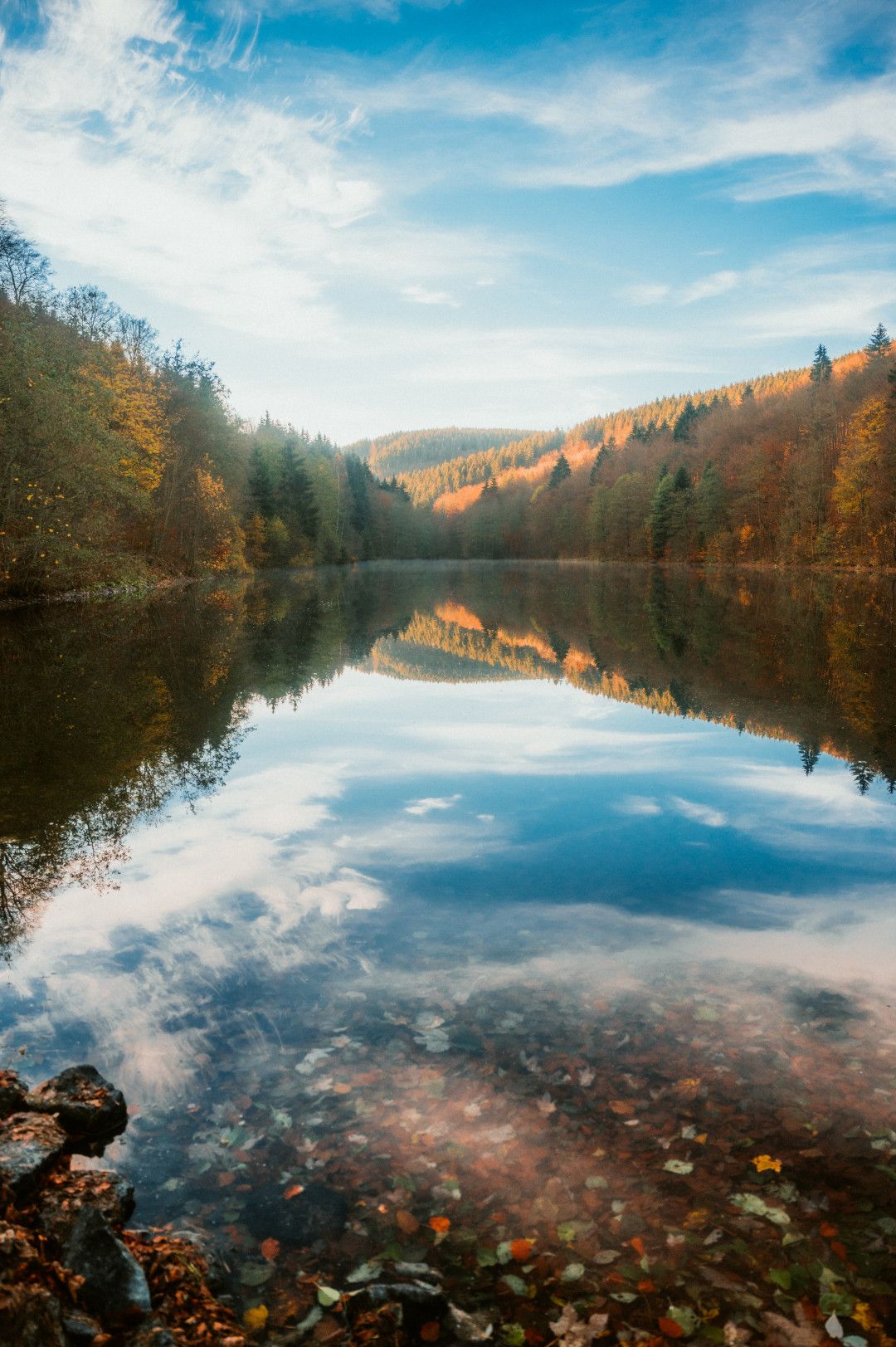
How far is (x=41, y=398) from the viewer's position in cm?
2436

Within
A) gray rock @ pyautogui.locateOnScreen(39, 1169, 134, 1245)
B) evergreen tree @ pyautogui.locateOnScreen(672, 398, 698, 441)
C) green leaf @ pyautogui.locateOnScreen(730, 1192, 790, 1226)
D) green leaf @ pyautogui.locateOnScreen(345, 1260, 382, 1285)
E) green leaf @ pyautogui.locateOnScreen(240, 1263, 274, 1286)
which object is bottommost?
green leaf @ pyautogui.locateOnScreen(240, 1263, 274, 1286)

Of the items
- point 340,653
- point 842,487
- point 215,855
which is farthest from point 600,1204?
point 842,487

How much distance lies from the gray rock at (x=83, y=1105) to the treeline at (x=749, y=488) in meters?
57.1

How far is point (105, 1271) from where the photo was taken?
9.43 ft

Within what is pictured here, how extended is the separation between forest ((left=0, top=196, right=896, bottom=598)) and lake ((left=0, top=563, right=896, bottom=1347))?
1546 cm

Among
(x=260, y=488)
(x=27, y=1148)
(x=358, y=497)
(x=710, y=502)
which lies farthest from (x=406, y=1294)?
(x=358, y=497)

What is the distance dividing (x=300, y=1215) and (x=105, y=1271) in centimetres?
91

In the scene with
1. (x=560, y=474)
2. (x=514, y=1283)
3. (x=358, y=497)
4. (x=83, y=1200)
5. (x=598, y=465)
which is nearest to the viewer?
(x=514, y=1283)

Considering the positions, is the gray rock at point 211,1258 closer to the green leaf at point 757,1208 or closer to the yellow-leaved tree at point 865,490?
the green leaf at point 757,1208

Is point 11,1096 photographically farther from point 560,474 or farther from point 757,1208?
point 560,474

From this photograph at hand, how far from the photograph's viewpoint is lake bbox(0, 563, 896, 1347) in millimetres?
3361

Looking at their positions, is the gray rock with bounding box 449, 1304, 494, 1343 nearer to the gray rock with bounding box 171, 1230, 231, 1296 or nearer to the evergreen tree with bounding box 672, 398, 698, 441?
the gray rock with bounding box 171, 1230, 231, 1296

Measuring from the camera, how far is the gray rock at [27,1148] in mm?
3246

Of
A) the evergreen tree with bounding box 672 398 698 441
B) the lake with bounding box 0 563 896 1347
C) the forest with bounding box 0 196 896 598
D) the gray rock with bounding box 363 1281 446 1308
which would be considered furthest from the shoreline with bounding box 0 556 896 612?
the gray rock with bounding box 363 1281 446 1308
